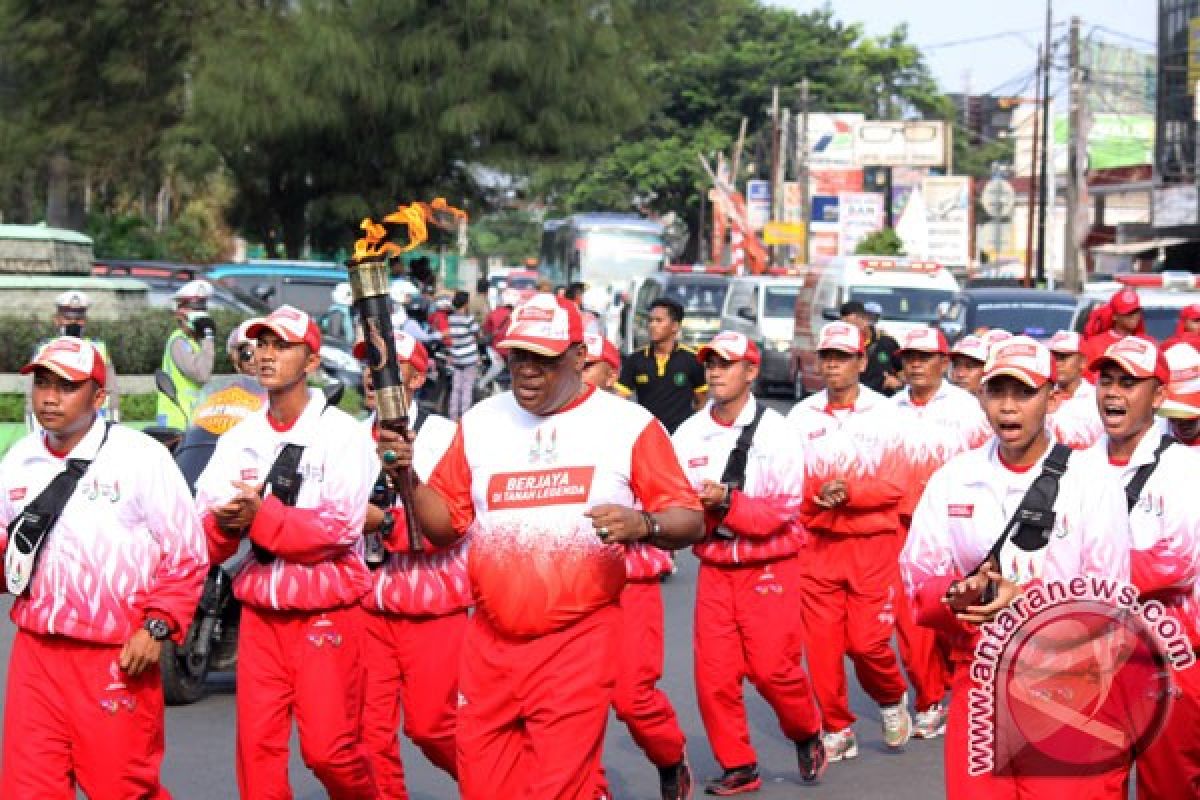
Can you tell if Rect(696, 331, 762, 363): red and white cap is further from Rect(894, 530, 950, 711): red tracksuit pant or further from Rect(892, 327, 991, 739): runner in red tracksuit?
Rect(894, 530, 950, 711): red tracksuit pant

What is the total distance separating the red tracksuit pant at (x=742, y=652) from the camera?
373 inches

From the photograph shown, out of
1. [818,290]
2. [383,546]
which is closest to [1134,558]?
[383,546]

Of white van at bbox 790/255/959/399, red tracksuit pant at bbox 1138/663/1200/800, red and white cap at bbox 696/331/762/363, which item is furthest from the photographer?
white van at bbox 790/255/959/399

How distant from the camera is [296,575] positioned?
7.58 m

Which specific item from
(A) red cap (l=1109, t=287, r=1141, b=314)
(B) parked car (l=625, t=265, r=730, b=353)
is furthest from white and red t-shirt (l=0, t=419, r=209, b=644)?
Answer: (B) parked car (l=625, t=265, r=730, b=353)

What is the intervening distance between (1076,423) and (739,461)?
2780 mm

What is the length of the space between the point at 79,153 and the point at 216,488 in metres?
29.1

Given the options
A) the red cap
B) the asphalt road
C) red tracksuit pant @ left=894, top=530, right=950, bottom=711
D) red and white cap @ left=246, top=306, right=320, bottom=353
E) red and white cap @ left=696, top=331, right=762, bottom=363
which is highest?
red and white cap @ left=246, top=306, right=320, bottom=353

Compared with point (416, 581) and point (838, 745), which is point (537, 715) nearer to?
point (416, 581)

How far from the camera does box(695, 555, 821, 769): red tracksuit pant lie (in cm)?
948

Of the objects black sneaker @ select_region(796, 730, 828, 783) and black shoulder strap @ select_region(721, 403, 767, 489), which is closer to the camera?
black shoulder strap @ select_region(721, 403, 767, 489)

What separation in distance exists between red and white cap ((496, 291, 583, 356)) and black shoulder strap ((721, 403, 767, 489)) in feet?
10.3

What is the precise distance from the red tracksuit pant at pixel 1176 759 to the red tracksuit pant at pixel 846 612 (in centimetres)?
295

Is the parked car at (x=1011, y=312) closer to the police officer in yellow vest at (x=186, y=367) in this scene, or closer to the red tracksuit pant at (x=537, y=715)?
the police officer in yellow vest at (x=186, y=367)
